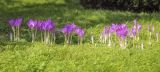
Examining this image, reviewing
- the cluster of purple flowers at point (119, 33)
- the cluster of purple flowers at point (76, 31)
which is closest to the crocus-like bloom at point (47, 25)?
the cluster of purple flowers at point (76, 31)

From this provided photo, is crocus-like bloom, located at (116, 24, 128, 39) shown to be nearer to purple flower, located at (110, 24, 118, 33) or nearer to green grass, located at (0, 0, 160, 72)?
purple flower, located at (110, 24, 118, 33)

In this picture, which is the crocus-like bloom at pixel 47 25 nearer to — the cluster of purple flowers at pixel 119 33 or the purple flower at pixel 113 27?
the cluster of purple flowers at pixel 119 33

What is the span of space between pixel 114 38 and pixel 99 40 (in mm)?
464

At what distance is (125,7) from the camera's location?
17.9m

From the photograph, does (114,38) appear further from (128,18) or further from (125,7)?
(125,7)

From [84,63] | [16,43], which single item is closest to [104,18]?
[16,43]

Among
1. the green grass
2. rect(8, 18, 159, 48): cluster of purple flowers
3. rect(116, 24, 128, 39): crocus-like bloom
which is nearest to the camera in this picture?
the green grass

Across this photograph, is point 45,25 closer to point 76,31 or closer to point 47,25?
point 47,25

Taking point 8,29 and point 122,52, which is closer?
point 122,52

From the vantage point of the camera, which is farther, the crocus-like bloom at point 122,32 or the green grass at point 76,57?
the crocus-like bloom at point 122,32

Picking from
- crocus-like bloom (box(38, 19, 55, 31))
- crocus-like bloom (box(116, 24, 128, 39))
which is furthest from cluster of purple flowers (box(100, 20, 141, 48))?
crocus-like bloom (box(38, 19, 55, 31))

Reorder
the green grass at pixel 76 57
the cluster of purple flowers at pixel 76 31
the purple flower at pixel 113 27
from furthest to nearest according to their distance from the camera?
1. the purple flower at pixel 113 27
2. the cluster of purple flowers at pixel 76 31
3. the green grass at pixel 76 57

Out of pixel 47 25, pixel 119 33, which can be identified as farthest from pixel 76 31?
pixel 119 33

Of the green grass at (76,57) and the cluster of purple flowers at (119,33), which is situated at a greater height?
the cluster of purple flowers at (119,33)
